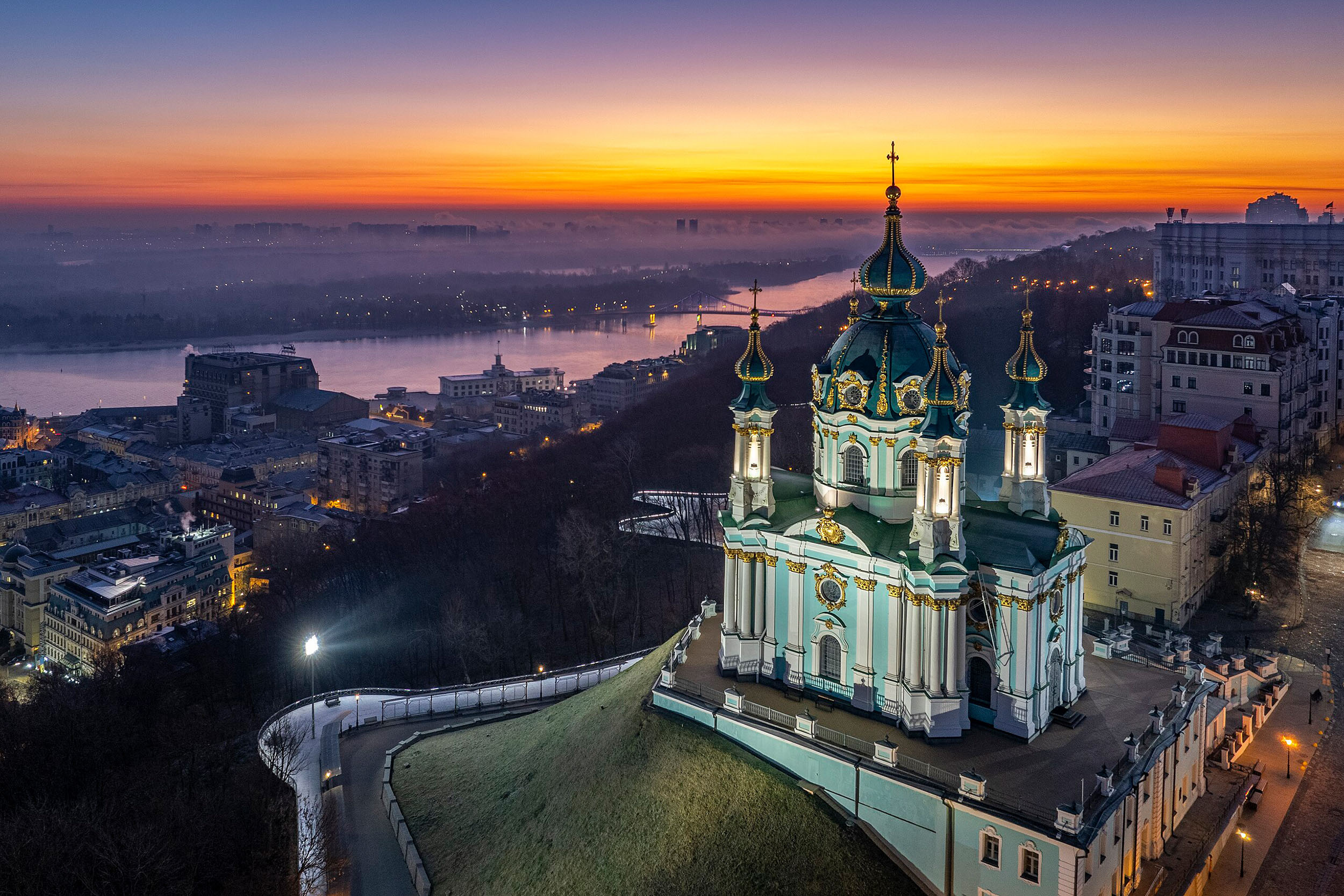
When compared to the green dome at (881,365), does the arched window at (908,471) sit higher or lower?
lower

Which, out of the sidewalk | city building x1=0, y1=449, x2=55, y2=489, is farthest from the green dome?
city building x1=0, y1=449, x2=55, y2=489

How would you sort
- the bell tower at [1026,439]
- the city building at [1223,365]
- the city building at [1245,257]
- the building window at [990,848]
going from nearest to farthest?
the building window at [990,848]
the bell tower at [1026,439]
the city building at [1223,365]
the city building at [1245,257]

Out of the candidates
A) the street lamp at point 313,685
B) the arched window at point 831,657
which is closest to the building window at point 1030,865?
the arched window at point 831,657

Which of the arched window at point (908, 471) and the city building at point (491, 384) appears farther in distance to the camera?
the city building at point (491, 384)

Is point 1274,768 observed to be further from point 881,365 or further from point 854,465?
point 881,365

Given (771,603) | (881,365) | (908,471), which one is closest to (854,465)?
(908,471)

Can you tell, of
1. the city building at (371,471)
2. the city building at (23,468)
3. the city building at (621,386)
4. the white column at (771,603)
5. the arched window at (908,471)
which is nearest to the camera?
the arched window at (908,471)

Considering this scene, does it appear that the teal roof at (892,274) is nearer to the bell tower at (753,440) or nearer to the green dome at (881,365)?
the green dome at (881,365)

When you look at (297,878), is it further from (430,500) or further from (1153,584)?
(430,500)
